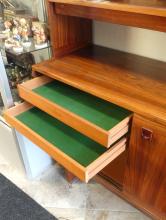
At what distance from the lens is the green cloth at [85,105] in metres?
0.89

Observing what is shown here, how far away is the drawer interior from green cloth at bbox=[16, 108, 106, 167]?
103 millimetres

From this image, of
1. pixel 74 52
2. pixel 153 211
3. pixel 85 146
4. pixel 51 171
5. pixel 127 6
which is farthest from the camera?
pixel 51 171

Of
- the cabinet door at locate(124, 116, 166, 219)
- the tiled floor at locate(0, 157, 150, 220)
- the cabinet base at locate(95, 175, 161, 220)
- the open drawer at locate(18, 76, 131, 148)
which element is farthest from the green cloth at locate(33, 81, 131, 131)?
the tiled floor at locate(0, 157, 150, 220)

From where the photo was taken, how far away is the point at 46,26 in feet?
3.81

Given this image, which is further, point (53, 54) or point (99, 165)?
point (53, 54)

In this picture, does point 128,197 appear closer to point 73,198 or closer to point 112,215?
point 112,215

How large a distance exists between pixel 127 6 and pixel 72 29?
505mm

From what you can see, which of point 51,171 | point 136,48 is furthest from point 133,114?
point 51,171

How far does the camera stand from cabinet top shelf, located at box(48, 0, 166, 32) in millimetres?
714

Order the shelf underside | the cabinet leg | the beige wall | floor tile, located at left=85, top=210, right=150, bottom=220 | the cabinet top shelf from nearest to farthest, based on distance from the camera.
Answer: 1. the cabinet top shelf
2. the shelf underside
3. the beige wall
4. floor tile, located at left=85, top=210, right=150, bottom=220
5. the cabinet leg

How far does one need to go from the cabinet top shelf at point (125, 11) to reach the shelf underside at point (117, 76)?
0.80ft

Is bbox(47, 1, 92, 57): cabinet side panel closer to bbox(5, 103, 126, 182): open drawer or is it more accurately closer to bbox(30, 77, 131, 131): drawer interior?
bbox(30, 77, 131, 131): drawer interior

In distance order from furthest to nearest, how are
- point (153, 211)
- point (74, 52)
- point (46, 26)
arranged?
1. point (74, 52)
2. point (46, 26)
3. point (153, 211)

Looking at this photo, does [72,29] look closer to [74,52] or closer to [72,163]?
[74,52]
